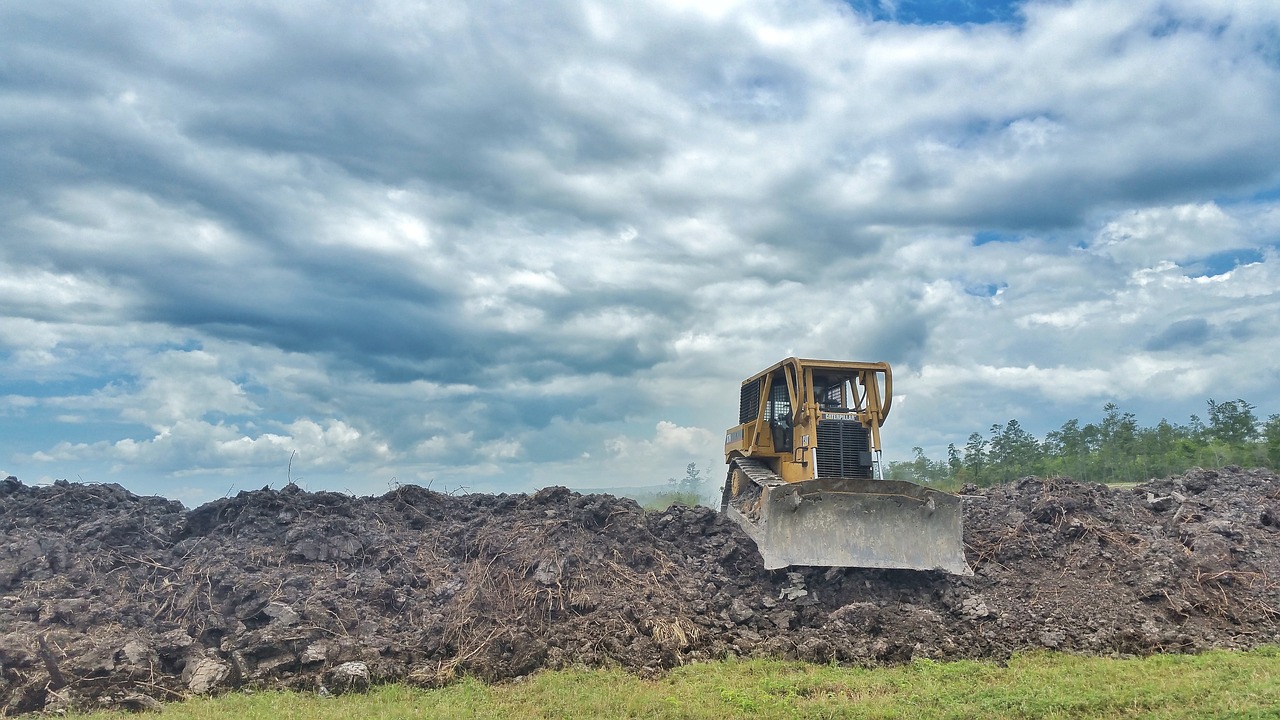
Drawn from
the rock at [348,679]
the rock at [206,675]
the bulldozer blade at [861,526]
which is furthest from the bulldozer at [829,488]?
the rock at [206,675]

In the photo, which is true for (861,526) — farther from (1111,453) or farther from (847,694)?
(1111,453)

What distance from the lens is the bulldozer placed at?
485 inches

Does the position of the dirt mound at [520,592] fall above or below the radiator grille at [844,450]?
below

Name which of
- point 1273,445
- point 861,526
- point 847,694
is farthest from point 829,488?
point 1273,445

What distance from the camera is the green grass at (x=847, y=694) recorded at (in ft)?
28.6

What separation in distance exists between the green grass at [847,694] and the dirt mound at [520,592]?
0.46m

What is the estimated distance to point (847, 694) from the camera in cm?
930

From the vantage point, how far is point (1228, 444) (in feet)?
130

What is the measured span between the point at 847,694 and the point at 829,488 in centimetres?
357

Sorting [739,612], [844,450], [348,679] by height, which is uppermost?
[844,450]

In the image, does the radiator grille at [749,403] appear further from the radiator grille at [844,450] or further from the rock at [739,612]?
the rock at [739,612]

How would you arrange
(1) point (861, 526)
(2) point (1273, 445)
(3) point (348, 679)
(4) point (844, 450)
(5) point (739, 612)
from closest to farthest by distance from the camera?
(3) point (348, 679), (5) point (739, 612), (1) point (861, 526), (4) point (844, 450), (2) point (1273, 445)

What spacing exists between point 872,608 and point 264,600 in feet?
26.4

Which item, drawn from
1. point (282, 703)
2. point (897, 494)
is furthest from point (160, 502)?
point (897, 494)
